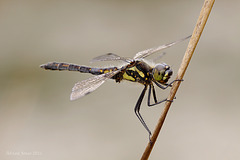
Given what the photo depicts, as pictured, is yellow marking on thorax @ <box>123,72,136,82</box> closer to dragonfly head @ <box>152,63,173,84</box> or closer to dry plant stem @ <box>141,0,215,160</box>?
dragonfly head @ <box>152,63,173,84</box>

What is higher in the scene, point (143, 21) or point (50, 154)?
point (143, 21)

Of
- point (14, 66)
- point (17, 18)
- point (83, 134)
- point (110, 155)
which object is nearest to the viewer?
point (110, 155)

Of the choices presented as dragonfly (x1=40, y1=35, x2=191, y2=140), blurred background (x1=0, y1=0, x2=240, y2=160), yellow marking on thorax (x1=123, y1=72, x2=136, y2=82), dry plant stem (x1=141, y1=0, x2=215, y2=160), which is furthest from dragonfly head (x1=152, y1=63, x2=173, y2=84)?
blurred background (x1=0, y1=0, x2=240, y2=160)

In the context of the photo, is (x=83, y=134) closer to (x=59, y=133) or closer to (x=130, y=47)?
(x=59, y=133)

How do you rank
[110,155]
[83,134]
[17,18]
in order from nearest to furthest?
[110,155], [83,134], [17,18]

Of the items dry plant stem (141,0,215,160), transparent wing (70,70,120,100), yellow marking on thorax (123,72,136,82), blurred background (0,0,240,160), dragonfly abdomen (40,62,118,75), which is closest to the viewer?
dry plant stem (141,0,215,160)

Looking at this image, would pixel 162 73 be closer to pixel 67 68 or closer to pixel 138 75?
pixel 138 75

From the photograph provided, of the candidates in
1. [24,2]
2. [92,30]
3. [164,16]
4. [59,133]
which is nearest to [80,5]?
[92,30]
